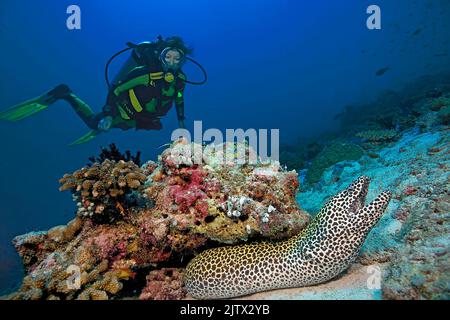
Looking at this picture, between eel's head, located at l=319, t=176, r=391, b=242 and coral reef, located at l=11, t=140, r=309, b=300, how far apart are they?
0.60 metres

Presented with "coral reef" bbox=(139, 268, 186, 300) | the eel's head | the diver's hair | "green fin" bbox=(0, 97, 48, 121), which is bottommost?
"coral reef" bbox=(139, 268, 186, 300)

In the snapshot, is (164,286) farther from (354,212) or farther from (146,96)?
(146,96)

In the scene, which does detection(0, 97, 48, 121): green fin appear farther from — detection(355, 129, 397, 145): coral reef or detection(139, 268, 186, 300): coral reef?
detection(355, 129, 397, 145): coral reef

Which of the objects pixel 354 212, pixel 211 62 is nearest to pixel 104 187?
pixel 354 212

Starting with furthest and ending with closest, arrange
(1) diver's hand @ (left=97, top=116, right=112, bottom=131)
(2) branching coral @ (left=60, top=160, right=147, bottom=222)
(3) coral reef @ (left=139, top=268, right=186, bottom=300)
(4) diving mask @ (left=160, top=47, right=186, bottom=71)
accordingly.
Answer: (1) diver's hand @ (left=97, top=116, right=112, bottom=131)
(4) diving mask @ (left=160, top=47, right=186, bottom=71)
(2) branching coral @ (left=60, top=160, right=147, bottom=222)
(3) coral reef @ (left=139, top=268, right=186, bottom=300)

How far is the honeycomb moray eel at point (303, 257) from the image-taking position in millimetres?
3381

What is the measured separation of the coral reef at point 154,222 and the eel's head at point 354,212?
1.98ft

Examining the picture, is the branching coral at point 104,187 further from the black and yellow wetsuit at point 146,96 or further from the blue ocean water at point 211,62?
the blue ocean water at point 211,62

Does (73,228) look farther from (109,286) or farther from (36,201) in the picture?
(36,201)

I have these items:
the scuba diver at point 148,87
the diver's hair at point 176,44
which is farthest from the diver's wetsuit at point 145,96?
the diver's hair at point 176,44

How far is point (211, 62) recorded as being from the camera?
128750 millimetres

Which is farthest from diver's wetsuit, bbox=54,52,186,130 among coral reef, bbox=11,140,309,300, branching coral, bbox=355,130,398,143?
branching coral, bbox=355,130,398,143

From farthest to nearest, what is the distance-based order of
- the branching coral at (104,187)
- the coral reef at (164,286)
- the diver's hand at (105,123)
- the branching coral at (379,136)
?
the diver's hand at (105,123) → the branching coral at (379,136) → the branching coral at (104,187) → the coral reef at (164,286)

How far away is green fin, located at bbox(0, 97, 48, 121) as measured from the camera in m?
10.6
